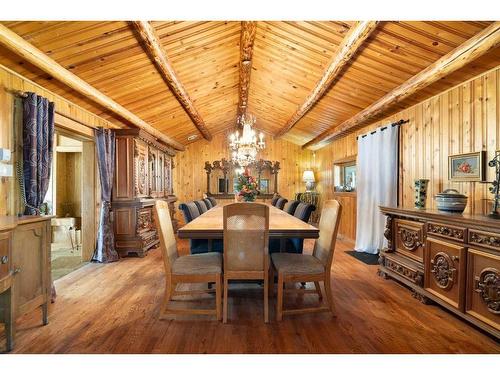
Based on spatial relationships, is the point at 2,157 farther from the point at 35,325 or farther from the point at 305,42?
the point at 305,42

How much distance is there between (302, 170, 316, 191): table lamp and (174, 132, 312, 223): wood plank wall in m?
0.36

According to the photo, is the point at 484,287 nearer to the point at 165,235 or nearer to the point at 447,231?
the point at 447,231

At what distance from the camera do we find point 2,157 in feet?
7.95

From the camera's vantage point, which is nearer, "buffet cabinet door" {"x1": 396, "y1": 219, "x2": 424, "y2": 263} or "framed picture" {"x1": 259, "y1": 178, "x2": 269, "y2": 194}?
"buffet cabinet door" {"x1": 396, "y1": 219, "x2": 424, "y2": 263}

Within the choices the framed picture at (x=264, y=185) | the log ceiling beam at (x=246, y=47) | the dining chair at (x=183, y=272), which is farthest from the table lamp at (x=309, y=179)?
the dining chair at (x=183, y=272)

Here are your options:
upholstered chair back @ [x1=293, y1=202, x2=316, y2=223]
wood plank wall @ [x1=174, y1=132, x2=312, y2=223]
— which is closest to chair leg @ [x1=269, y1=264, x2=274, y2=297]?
upholstered chair back @ [x1=293, y1=202, x2=316, y2=223]

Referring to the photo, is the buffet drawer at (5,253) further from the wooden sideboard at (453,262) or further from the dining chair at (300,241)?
the wooden sideboard at (453,262)

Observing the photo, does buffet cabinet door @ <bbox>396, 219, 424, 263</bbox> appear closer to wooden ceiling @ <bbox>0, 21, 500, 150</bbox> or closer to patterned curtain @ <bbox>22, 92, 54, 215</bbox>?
wooden ceiling @ <bbox>0, 21, 500, 150</bbox>

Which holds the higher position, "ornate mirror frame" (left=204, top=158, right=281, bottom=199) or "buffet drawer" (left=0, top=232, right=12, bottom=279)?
"ornate mirror frame" (left=204, top=158, right=281, bottom=199)

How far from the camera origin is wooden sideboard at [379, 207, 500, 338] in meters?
1.97

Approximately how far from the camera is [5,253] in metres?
1.79

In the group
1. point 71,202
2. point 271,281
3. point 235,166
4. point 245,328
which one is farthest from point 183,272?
point 235,166
